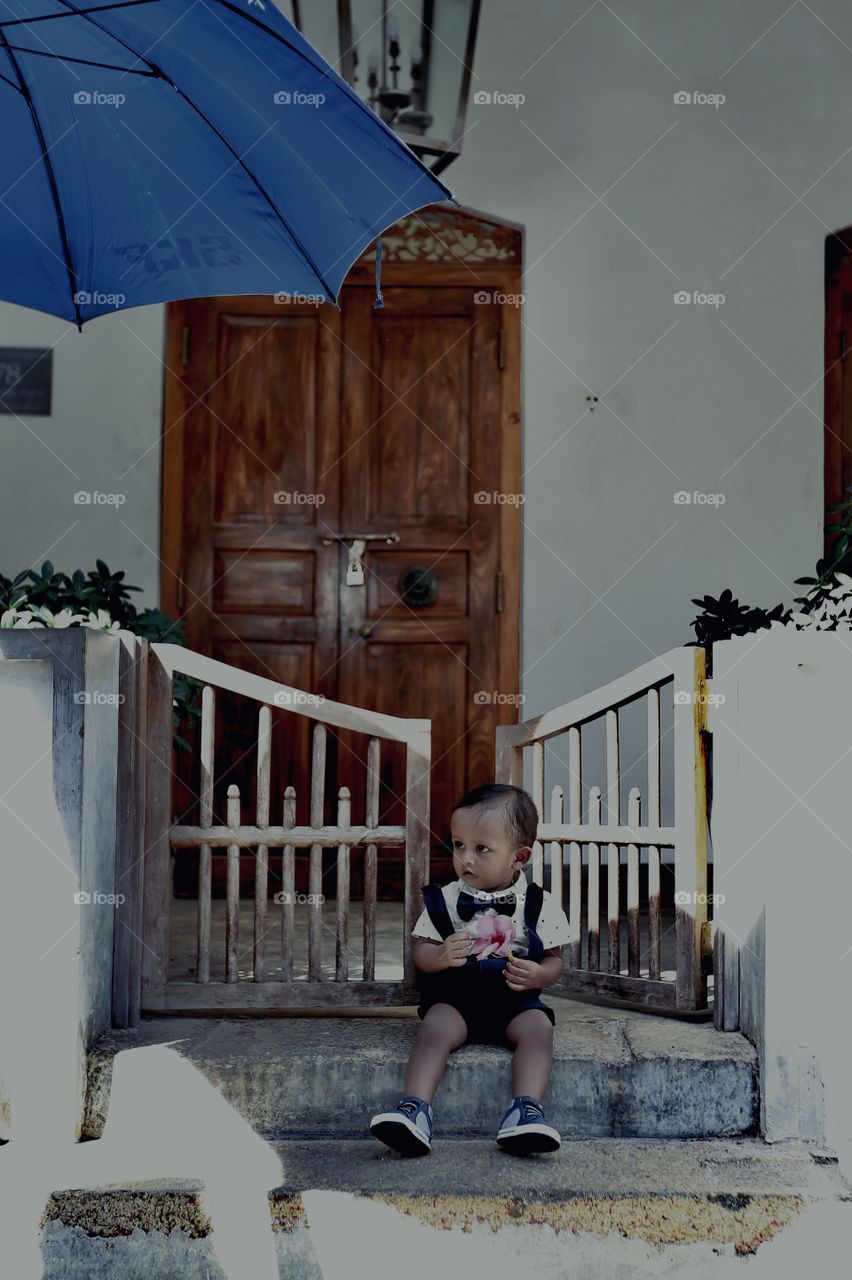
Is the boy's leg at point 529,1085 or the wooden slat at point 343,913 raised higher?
the wooden slat at point 343,913

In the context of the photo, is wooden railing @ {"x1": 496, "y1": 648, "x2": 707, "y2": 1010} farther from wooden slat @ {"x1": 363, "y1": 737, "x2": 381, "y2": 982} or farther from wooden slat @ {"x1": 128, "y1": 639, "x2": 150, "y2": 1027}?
wooden slat @ {"x1": 128, "y1": 639, "x2": 150, "y2": 1027}

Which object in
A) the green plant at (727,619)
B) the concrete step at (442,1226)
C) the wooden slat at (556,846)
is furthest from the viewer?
the green plant at (727,619)

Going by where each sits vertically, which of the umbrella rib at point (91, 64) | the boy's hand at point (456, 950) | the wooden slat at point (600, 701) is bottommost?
the boy's hand at point (456, 950)

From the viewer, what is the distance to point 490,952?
121 inches

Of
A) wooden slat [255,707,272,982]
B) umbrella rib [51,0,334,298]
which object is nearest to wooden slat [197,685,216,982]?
wooden slat [255,707,272,982]

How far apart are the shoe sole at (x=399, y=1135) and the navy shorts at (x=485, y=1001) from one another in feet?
1.14

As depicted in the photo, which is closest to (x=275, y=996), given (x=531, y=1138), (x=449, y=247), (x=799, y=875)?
(x=531, y=1138)

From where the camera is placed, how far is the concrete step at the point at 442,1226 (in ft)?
8.37

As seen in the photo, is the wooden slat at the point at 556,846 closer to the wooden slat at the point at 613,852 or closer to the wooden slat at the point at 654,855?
the wooden slat at the point at 613,852

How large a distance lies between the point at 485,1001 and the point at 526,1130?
0.38m

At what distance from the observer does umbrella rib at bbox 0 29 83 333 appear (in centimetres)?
331

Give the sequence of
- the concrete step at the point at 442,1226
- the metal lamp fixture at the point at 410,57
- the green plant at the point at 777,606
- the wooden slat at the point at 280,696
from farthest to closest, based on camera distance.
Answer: the metal lamp fixture at the point at 410,57 < the green plant at the point at 777,606 < the wooden slat at the point at 280,696 < the concrete step at the point at 442,1226

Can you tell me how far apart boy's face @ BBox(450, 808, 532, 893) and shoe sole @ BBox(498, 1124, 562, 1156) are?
23.4 inches

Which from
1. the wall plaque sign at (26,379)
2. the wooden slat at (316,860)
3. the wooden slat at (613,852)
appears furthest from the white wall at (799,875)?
the wall plaque sign at (26,379)
